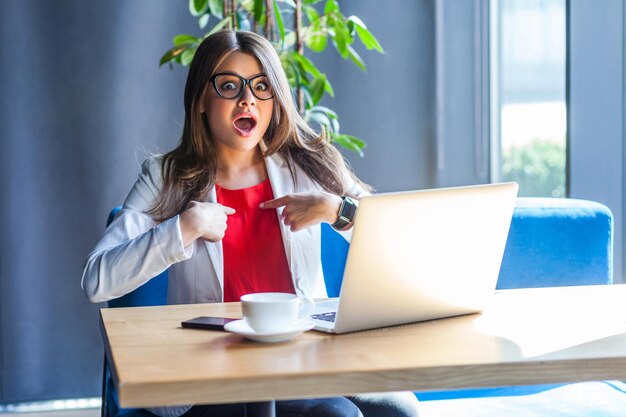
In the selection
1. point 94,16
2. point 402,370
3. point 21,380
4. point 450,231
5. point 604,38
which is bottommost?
point 21,380

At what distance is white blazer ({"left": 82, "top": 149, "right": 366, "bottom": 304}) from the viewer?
160 cm

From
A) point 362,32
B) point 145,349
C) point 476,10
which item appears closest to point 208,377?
point 145,349

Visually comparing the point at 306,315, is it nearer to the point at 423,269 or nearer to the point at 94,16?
the point at 423,269

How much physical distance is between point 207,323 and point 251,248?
2.03 feet

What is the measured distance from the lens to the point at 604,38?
2613 mm

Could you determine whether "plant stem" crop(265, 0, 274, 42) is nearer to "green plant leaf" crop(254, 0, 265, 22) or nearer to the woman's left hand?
"green plant leaf" crop(254, 0, 265, 22)

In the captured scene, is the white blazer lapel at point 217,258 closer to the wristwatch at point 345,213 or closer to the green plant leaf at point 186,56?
the wristwatch at point 345,213

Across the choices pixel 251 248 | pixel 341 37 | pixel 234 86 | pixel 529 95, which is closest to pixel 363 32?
pixel 341 37

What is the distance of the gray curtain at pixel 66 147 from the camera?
3.26 meters

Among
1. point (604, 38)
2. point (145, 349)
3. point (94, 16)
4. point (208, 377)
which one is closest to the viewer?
point (208, 377)

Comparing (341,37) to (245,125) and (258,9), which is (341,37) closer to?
(258,9)

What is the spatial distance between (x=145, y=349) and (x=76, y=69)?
2.39m

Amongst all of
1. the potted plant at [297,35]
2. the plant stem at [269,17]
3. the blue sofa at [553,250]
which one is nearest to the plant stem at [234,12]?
the potted plant at [297,35]

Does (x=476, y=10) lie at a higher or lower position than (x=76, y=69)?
higher
